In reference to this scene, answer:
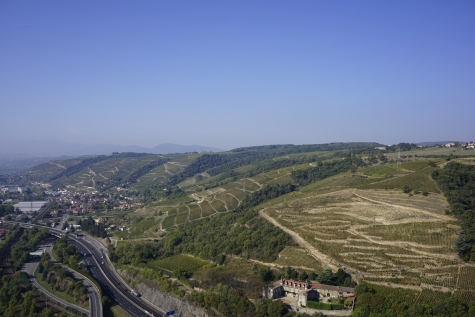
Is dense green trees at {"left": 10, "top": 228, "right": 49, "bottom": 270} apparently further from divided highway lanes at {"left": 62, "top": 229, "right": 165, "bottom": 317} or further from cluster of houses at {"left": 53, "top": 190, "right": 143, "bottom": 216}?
cluster of houses at {"left": 53, "top": 190, "right": 143, "bottom": 216}

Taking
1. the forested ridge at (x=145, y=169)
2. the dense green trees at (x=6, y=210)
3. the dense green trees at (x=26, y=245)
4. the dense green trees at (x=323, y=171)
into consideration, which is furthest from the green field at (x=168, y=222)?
the forested ridge at (x=145, y=169)

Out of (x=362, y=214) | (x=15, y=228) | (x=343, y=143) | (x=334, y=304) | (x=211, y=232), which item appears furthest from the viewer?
(x=343, y=143)

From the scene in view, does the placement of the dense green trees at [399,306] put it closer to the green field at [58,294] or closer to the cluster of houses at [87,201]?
Result: the green field at [58,294]

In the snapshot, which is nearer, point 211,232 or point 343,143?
point 211,232

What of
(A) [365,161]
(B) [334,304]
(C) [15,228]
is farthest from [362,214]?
(C) [15,228]

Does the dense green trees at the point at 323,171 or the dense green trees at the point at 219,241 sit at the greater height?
the dense green trees at the point at 323,171

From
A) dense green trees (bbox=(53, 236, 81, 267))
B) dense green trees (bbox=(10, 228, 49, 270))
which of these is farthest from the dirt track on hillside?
dense green trees (bbox=(10, 228, 49, 270))

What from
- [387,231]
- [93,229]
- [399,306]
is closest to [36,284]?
[93,229]

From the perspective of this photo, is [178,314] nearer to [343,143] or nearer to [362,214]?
[362,214]
